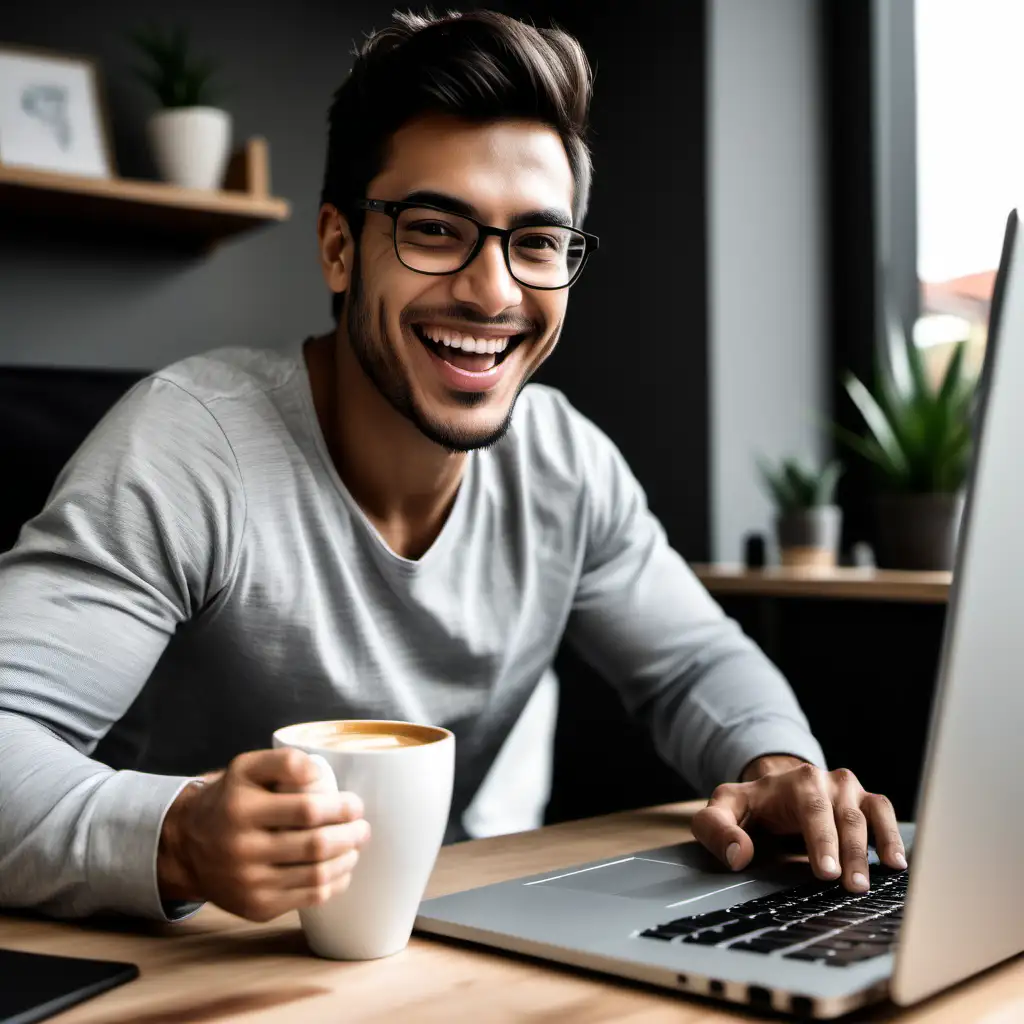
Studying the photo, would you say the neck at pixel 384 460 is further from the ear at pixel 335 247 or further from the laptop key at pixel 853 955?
the laptop key at pixel 853 955

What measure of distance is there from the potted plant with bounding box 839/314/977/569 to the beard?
1.01 metres

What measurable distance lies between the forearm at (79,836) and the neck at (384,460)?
1.64ft

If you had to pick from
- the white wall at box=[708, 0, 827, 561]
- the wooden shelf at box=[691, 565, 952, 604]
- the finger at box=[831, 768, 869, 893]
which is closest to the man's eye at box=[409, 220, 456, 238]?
the finger at box=[831, 768, 869, 893]

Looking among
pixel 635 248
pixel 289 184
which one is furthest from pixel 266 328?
pixel 635 248

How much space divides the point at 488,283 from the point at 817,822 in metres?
0.55

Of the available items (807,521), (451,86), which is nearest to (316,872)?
(451,86)

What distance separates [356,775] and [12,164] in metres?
1.80

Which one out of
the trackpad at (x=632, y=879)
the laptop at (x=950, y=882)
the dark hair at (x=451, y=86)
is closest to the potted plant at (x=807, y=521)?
the dark hair at (x=451, y=86)

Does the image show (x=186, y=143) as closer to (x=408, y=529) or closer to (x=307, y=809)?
(x=408, y=529)

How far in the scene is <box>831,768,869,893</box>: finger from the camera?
72 centimetres

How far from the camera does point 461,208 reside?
1046mm

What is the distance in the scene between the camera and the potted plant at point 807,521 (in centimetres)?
199

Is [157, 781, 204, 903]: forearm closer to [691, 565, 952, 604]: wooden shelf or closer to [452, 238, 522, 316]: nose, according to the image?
[452, 238, 522, 316]: nose

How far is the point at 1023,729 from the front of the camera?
1.74 feet
